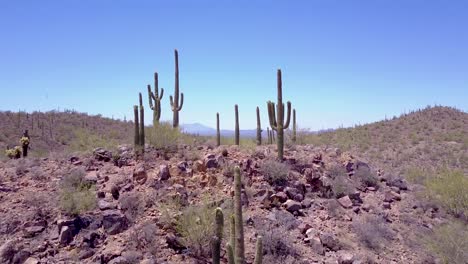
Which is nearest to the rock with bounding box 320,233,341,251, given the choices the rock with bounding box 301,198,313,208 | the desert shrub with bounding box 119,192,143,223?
the rock with bounding box 301,198,313,208

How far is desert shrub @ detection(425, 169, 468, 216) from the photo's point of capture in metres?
11.8

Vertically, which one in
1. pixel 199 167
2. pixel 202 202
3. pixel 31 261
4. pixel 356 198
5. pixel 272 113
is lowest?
pixel 31 261

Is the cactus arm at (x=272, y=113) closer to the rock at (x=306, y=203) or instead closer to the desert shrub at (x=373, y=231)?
the rock at (x=306, y=203)

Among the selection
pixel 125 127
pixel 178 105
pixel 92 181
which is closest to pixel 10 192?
pixel 92 181

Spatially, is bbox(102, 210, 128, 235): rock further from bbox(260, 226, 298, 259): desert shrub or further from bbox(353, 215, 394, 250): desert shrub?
bbox(353, 215, 394, 250): desert shrub

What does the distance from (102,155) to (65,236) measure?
4.21 meters

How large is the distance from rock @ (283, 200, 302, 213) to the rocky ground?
3 centimetres

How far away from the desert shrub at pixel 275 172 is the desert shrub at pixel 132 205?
3.53 meters

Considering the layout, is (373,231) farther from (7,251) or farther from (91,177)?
(7,251)

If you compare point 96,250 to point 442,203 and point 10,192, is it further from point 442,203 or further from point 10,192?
point 442,203

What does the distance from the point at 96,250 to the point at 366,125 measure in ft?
119

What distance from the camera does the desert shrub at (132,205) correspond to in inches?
378

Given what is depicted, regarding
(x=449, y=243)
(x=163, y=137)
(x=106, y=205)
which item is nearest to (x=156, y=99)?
(x=163, y=137)

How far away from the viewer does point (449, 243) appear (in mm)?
9336
